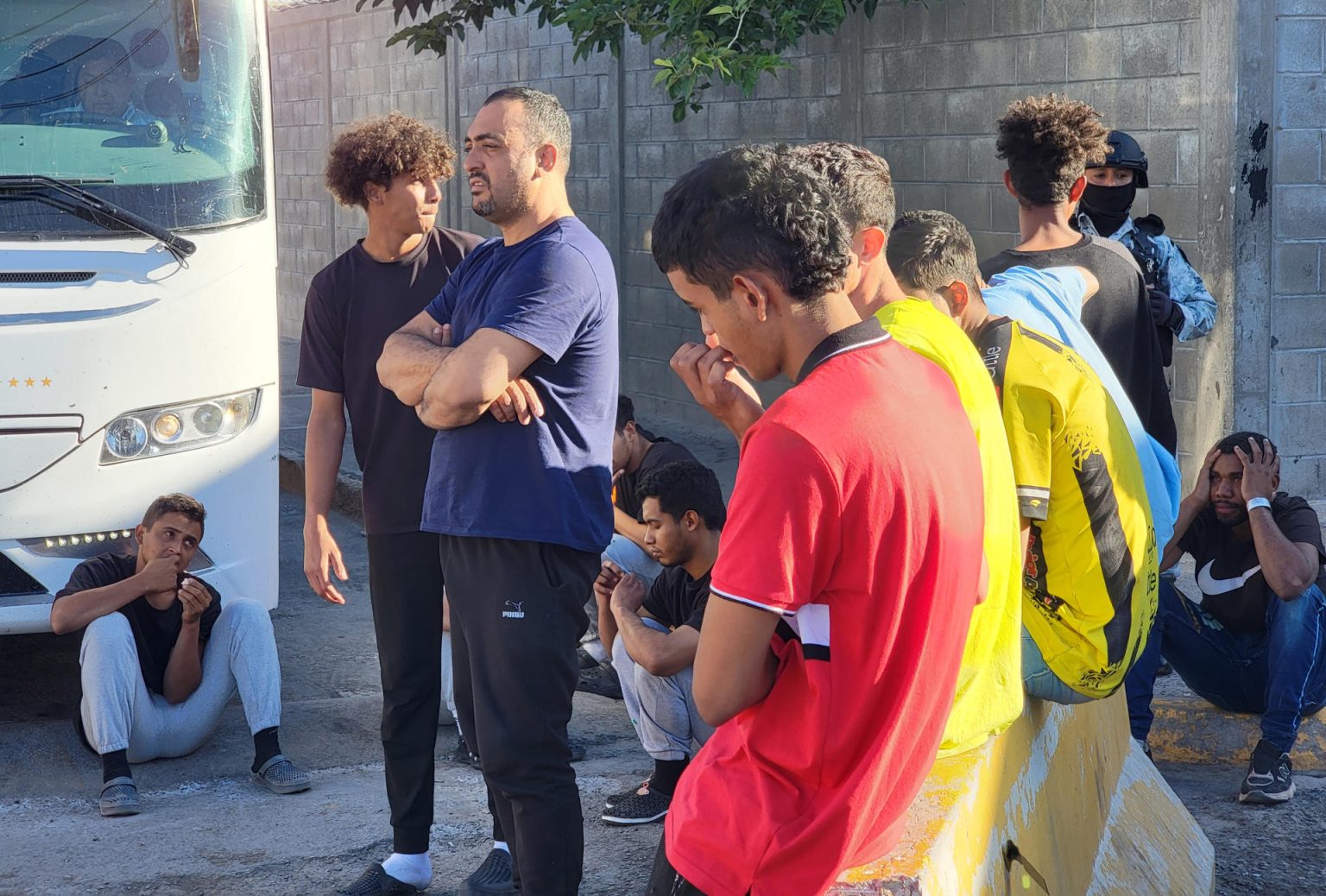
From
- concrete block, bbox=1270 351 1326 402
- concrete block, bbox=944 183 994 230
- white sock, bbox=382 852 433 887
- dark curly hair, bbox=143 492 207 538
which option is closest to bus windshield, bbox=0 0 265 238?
dark curly hair, bbox=143 492 207 538

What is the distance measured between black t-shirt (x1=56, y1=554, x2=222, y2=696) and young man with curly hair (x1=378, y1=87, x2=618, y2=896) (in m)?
1.98

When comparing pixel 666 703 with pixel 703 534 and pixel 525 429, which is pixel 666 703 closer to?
pixel 703 534

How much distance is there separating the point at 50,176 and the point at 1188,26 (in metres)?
4.77

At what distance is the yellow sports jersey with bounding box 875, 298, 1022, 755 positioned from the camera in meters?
2.38

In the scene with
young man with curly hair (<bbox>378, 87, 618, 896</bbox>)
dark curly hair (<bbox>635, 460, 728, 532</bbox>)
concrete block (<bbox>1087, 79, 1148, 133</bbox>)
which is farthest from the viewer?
concrete block (<bbox>1087, 79, 1148, 133</bbox>)

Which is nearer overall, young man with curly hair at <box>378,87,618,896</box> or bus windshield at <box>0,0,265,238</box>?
young man with curly hair at <box>378,87,618,896</box>

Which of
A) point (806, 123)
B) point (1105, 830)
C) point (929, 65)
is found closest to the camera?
point (1105, 830)

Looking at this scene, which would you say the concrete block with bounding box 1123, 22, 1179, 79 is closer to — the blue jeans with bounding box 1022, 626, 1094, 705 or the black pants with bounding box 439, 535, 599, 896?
the blue jeans with bounding box 1022, 626, 1094, 705

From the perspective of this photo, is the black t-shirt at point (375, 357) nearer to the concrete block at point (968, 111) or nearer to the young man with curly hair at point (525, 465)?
the young man with curly hair at point (525, 465)

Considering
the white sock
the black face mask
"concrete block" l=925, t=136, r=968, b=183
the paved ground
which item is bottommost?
the paved ground

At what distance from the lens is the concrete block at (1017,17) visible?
7.33 metres

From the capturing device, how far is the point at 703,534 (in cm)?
451

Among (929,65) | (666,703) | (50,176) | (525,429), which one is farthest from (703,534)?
(929,65)

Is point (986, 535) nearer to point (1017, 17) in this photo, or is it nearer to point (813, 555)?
point (813, 555)
